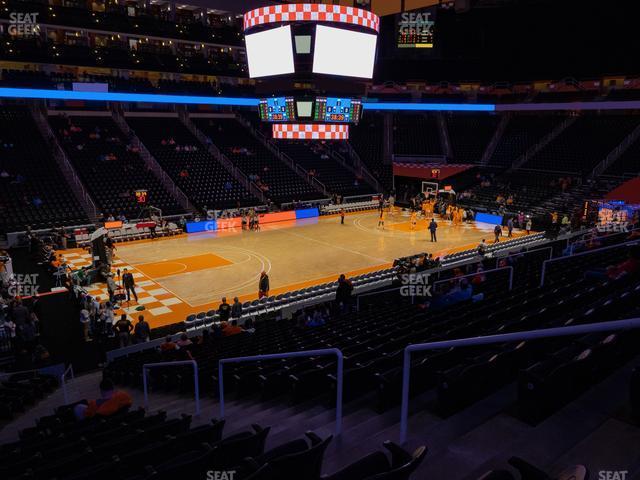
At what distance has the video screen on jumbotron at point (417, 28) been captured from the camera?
39188 millimetres

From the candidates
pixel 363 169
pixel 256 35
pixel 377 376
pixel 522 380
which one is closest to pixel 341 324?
pixel 377 376

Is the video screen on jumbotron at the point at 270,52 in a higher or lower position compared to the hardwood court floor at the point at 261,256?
higher

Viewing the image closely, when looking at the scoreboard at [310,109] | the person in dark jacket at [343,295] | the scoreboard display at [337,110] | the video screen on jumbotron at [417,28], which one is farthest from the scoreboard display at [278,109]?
the video screen on jumbotron at [417,28]

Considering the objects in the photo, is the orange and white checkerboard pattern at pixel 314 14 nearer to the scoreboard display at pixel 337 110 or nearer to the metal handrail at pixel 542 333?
the scoreboard display at pixel 337 110

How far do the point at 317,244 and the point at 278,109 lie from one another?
10.9 m

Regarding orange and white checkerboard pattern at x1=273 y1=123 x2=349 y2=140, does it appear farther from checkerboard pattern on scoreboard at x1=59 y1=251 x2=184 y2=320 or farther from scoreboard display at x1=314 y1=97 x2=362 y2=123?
checkerboard pattern on scoreboard at x1=59 y1=251 x2=184 y2=320

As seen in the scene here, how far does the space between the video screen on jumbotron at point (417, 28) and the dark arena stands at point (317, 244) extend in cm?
22

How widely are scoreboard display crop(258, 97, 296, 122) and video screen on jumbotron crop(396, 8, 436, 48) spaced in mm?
26254

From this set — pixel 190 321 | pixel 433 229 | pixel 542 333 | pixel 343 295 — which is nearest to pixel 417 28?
pixel 433 229

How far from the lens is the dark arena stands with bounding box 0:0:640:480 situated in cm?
396

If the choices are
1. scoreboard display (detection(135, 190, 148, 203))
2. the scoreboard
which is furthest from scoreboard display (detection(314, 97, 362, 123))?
scoreboard display (detection(135, 190, 148, 203))

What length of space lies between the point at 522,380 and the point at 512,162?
42.9 meters

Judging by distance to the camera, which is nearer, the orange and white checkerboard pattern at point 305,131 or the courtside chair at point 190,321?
the courtside chair at point 190,321

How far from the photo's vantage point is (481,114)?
49875 mm
